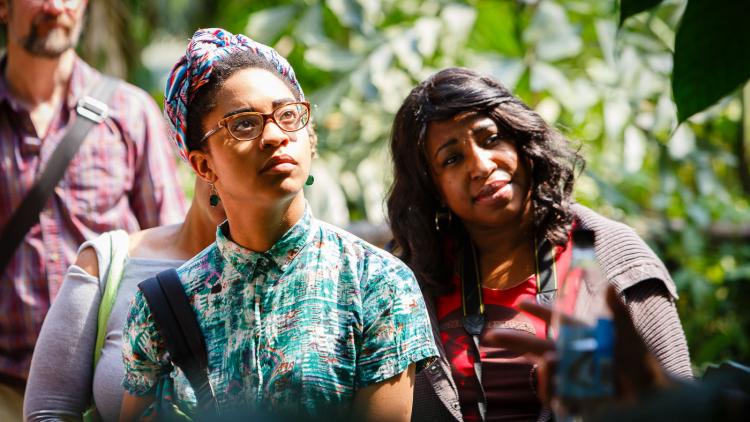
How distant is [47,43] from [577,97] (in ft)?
9.67

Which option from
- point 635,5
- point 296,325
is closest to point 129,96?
point 296,325

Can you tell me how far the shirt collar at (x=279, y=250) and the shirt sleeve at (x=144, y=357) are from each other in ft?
0.69

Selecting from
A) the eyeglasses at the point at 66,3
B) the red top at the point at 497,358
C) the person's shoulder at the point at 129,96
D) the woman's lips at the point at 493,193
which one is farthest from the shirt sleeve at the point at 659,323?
the eyeglasses at the point at 66,3

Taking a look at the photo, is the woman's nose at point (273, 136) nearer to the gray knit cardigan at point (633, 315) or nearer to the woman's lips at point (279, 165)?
the woman's lips at point (279, 165)

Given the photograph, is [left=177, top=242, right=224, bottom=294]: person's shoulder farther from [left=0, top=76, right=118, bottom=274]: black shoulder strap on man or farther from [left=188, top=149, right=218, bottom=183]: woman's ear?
[left=0, top=76, right=118, bottom=274]: black shoulder strap on man

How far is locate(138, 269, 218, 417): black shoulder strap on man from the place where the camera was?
188 cm

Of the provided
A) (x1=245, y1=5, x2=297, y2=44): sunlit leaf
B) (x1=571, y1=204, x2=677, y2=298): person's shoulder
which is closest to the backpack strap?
(x1=571, y1=204, x2=677, y2=298): person's shoulder

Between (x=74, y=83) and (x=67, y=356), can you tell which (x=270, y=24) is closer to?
(x=74, y=83)

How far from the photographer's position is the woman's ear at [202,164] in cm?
205

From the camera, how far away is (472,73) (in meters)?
2.91

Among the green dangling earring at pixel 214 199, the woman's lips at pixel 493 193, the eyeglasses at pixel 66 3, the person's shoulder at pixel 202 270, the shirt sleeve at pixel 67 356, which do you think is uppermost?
the eyeglasses at pixel 66 3

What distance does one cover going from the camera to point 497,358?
2588mm

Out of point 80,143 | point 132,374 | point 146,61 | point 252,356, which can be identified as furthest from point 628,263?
point 146,61

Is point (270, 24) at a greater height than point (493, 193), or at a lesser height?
greater
